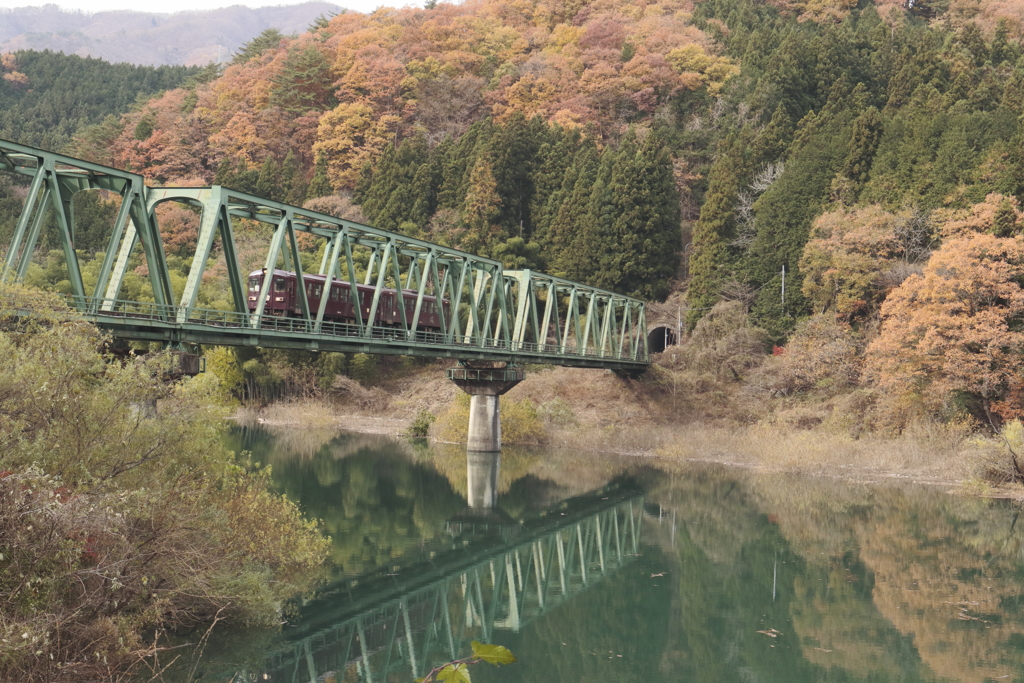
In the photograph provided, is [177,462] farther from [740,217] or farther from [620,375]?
[740,217]

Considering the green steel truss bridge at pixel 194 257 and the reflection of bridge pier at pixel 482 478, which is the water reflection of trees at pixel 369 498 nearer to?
the reflection of bridge pier at pixel 482 478

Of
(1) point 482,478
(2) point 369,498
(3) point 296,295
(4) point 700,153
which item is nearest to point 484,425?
(1) point 482,478

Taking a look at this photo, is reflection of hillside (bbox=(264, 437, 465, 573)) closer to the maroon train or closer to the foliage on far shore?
the foliage on far shore

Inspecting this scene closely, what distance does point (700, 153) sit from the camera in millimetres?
67688

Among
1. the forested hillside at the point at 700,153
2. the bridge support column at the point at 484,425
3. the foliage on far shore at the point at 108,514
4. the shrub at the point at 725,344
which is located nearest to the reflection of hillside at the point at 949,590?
the forested hillside at the point at 700,153

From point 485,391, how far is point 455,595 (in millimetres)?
22238

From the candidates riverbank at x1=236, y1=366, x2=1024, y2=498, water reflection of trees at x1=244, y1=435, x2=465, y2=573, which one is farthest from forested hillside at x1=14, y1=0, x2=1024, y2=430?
water reflection of trees at x1=244, y1=435, x2=465, y2=573

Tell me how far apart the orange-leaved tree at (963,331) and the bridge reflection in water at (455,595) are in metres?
13.7

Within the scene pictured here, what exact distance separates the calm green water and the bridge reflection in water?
2.4 inches

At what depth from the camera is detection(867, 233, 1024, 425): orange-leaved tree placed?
33844 millimetres

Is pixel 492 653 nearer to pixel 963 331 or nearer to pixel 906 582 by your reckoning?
pixel 906 582

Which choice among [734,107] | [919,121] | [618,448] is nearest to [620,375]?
[618,448]

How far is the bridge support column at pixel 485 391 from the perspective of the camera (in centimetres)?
4081

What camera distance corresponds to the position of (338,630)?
52.2ft
